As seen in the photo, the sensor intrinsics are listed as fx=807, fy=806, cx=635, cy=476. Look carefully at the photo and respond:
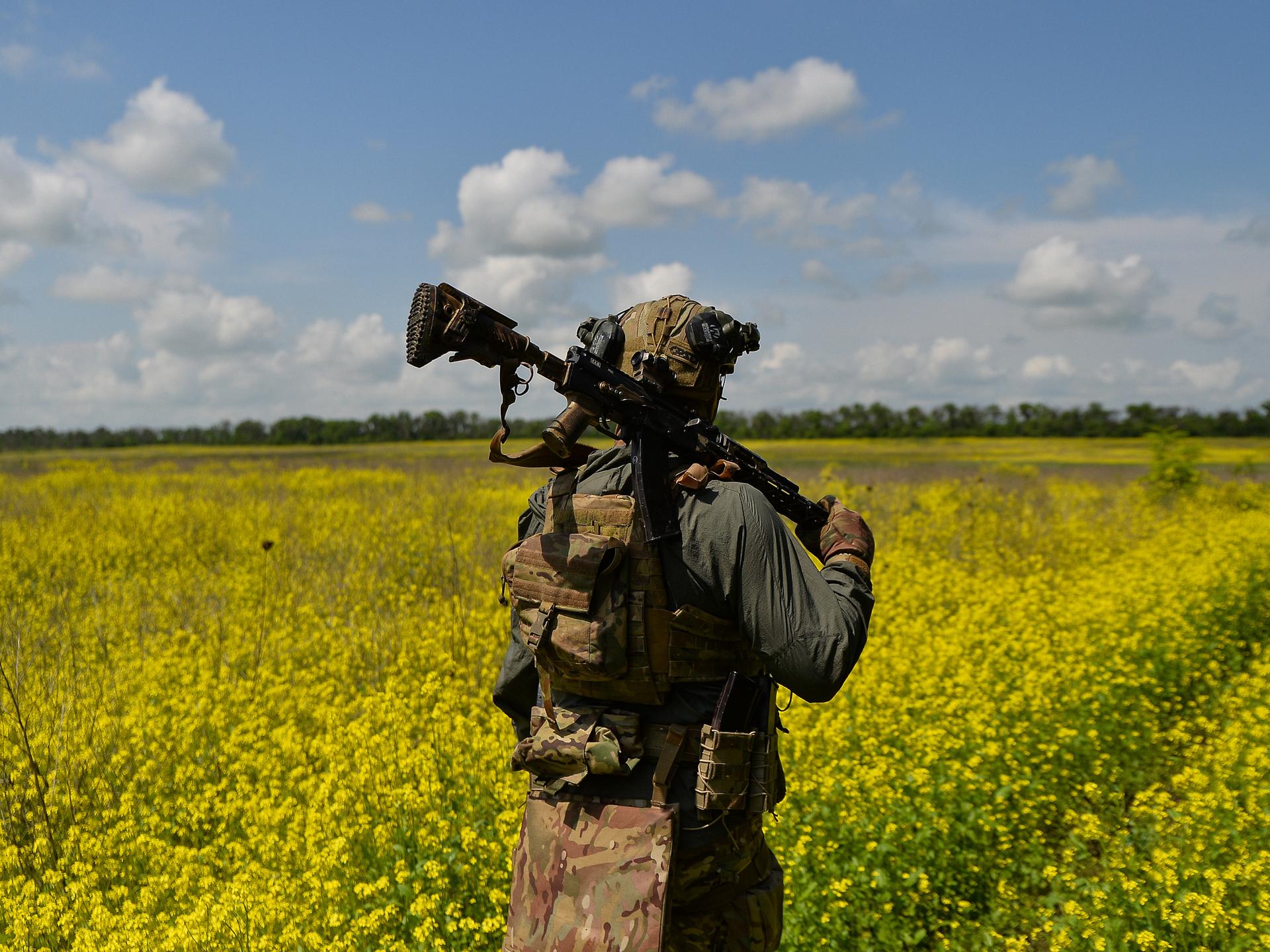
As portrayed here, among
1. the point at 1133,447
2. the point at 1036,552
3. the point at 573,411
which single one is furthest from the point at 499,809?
the point at 1133,447

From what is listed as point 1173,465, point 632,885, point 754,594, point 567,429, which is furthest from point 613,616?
point 1173,465

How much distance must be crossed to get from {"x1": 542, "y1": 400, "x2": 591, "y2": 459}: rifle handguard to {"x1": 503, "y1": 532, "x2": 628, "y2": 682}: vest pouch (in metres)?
0.20

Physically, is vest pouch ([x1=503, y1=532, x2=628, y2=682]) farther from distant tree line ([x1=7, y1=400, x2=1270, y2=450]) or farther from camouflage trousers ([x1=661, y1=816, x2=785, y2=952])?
distant tree line ([x1=7, y1=400, x2=1270, y2=450])

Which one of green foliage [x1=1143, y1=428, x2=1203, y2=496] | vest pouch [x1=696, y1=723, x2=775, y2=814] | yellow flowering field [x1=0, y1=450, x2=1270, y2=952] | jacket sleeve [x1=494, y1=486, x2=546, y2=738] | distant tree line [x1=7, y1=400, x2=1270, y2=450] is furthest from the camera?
distant tree line [x1=7, y1=400, x2=1270, y2=450]

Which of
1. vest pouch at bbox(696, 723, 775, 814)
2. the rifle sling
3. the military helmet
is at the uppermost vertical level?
the military helmet

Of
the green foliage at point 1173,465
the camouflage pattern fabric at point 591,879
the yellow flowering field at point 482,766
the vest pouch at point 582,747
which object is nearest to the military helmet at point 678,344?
the vest pouch at point 582,747

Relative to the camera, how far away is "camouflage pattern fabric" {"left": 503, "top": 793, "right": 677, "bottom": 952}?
166 cm

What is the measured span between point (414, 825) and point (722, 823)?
220 cm

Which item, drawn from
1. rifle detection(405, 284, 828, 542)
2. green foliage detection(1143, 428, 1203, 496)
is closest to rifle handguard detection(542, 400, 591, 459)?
rifle detection(405, 284, 828, 542)

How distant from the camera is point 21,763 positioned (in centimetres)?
412

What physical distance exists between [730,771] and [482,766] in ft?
7.77

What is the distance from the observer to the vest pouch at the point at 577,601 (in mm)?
1758

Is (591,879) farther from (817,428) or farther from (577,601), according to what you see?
(817,428)

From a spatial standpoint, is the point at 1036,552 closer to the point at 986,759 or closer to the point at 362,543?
the point at 986,759
